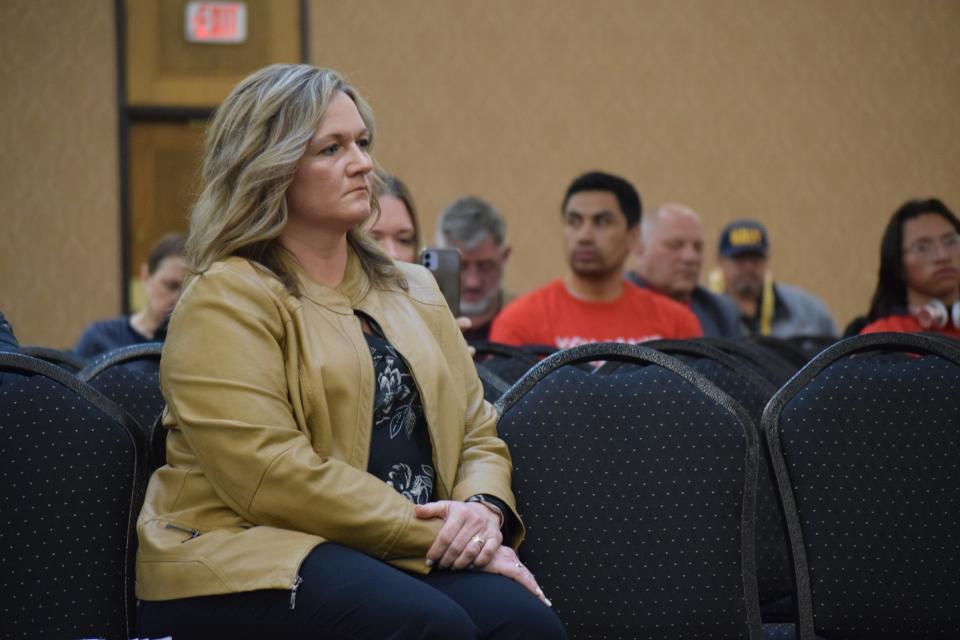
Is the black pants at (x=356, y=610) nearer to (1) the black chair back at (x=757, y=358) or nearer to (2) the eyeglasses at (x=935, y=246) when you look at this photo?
(1) the black chair back at (x=757, y=358)

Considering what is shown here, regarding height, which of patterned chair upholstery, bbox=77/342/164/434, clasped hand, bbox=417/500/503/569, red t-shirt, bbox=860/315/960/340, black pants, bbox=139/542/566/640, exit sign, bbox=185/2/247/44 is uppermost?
exit sign, bbox=185/2/247/44

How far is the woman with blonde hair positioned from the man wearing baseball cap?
144 inches

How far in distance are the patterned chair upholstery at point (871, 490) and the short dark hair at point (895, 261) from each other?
1252mm

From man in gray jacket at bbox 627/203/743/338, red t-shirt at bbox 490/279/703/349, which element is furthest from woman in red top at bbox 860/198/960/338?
man in gray jacket at bbox 627/203/743/338

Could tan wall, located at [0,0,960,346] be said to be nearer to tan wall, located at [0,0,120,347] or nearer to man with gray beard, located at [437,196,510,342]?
tan wall, located at [0,0,120,347]

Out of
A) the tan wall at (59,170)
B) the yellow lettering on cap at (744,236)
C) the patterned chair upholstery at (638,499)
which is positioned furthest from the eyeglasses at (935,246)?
the tan wall at (59,170)

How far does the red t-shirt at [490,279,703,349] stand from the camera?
3.71 m

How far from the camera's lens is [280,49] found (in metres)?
6.07

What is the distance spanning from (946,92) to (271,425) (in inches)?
233

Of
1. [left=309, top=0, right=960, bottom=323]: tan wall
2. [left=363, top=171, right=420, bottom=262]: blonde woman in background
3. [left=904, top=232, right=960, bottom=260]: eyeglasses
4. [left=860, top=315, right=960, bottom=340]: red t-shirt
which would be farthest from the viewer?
[left=309, top=0, right=960, bottom=323]: tan wall

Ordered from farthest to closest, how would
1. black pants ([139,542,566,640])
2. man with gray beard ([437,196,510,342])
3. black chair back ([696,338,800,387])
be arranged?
1. man with gray beard ([437,196,510,342])
2. black chair back ([696,338,800,387])
3. black pants ([139,542,566,640])

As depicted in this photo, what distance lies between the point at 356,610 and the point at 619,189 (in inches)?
109

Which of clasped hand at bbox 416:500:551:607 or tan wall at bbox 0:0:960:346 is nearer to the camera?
clasped hand at bbox 416:500:551:607

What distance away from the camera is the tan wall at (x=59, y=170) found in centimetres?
595
